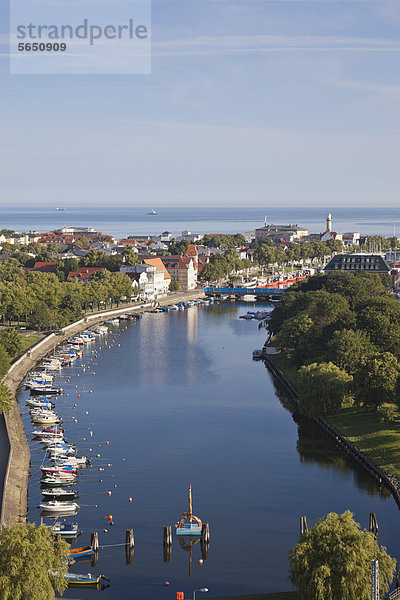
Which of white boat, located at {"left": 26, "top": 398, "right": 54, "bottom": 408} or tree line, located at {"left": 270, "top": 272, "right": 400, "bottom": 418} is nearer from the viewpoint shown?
tree line, located at {"left": 270, "top": 272, "right": 400, "bottom": 418}

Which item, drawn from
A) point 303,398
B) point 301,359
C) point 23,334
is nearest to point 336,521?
point 303,398

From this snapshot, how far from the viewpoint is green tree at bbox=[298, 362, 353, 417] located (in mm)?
59656

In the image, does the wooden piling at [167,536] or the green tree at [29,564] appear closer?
the green tree at [29,564]

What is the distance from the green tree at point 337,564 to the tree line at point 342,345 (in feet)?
80.6

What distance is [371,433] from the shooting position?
55.0m

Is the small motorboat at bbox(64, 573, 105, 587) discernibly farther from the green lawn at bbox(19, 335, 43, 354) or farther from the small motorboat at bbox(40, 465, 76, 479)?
the green lawn at bbox(19, 335, 43, 354)

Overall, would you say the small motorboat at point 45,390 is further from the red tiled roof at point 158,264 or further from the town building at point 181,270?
the town building at point 181,270

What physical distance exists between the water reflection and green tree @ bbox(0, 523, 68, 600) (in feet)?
70.4

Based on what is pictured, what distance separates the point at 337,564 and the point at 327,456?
23.2 m

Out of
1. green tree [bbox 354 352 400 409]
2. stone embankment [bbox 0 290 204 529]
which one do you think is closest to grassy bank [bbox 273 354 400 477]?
green tree [bbox 354 352 400 409]

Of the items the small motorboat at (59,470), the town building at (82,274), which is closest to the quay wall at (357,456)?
the small motorboat at (59,470)

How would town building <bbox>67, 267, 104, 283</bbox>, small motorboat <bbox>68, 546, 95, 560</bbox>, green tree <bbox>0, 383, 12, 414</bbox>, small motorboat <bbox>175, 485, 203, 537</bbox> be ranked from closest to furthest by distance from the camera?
small motorboat <bbox>68, 546, 95, 560</bbox> → small motorboat <bbox>175, 485, 203, 537</bbox> → green tree <bbox>0, 383, 12, 414</bbox> → town building <bbox>67, 267, 104, 283</bbox>

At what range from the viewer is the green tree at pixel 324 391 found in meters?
59.7

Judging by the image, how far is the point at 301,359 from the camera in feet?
255
